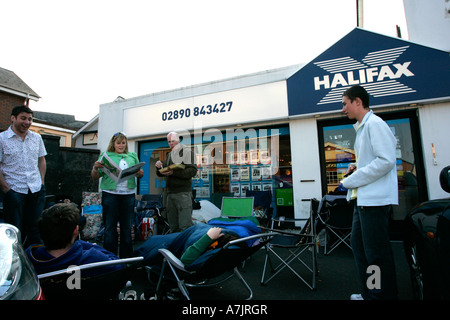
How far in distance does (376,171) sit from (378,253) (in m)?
0.63

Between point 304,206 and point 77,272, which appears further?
point 304,206

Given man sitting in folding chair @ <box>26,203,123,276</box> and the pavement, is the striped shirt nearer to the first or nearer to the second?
the pavement

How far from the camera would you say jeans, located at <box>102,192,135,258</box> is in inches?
123

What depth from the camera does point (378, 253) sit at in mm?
1922

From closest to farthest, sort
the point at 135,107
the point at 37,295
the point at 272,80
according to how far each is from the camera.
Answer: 1. the point at 37,295
2. the point at 272,80
3. the point at 135,107

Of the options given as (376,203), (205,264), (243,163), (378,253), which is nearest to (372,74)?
(243,163)

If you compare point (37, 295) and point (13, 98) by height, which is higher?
point (13, 98)

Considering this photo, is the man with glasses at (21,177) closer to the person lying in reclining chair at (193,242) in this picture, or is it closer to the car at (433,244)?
the person lying in reclining chair at (193,242)

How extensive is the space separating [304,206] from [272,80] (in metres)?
3.21

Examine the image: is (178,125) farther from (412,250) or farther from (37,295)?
(37,295)

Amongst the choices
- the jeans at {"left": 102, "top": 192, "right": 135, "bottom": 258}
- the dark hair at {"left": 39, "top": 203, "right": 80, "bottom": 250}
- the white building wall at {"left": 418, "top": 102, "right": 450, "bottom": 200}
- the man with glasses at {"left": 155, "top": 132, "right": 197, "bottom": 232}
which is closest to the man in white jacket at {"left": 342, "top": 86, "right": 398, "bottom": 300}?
the dark hair at {"left": 39, "top": 203, "right": 80, "bottom": 250}

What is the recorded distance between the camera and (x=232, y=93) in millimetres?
6801

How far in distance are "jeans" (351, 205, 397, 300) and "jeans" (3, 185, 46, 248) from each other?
3455 mm

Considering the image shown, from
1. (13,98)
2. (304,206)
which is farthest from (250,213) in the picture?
(13,98)
